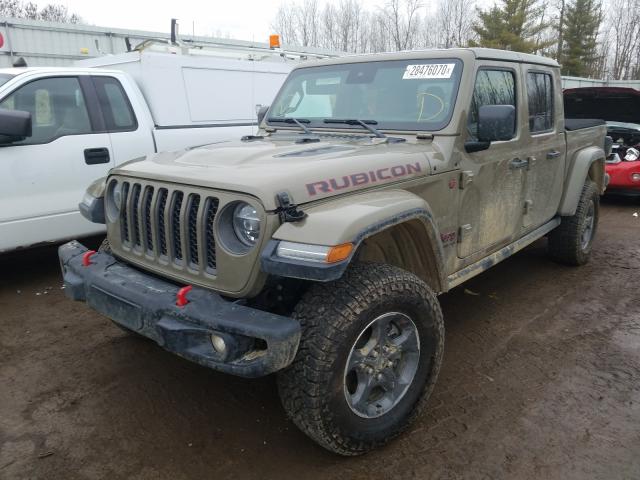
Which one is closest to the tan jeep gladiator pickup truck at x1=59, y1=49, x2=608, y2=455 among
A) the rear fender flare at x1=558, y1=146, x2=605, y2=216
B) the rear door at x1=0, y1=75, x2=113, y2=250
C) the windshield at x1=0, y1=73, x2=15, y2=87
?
the rear fender flare at x1=558, y1=146, x2=605, y2=216

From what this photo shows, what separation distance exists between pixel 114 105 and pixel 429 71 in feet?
10.8

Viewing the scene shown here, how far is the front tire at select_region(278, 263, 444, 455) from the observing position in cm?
225

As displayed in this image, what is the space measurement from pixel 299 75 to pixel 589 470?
323cm

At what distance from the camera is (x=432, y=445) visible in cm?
267

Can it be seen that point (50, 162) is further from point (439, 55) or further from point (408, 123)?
point (439, 55)

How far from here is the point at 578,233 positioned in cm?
508

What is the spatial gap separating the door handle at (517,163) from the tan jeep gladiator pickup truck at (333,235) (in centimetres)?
2

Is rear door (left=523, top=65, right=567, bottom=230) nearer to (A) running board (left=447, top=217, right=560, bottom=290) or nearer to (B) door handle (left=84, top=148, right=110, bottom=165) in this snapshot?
(A) running board (left=447, top=217, right=560, bottom=290)

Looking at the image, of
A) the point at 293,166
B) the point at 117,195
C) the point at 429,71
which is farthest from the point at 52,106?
the point at 429,71

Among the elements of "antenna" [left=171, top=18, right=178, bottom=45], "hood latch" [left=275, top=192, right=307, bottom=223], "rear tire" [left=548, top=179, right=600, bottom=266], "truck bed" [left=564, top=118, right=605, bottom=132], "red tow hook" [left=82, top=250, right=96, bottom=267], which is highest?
"antenna" [left=171, top=18, right=178, bottom=45]

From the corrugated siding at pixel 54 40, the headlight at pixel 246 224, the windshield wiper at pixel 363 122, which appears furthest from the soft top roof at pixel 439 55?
the corrugated siding at pixel 54 40

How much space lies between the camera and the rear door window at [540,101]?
4.11 m

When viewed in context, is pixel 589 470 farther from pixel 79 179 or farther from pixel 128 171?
pixel 79 179

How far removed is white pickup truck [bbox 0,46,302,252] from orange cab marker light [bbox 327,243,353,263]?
322 cm
